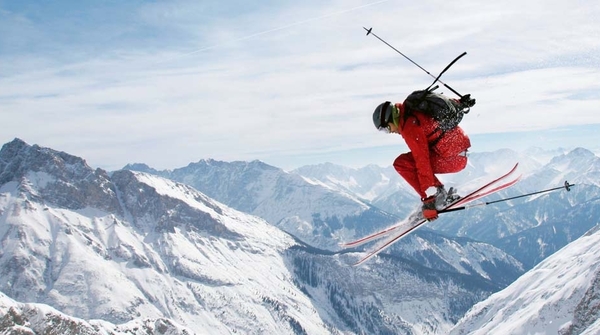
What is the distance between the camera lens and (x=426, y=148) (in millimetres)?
10156

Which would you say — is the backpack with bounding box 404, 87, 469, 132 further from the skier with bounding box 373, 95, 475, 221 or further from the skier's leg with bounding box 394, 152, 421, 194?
the skier's leg with bounding box 394, 152, 421, 194

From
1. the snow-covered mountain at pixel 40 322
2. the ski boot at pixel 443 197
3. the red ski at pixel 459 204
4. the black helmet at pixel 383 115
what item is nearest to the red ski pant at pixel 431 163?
the ski boot at pixel 443 197

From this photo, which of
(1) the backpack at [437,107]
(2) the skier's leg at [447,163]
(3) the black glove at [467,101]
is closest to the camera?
(1) the backpack at [437,107]

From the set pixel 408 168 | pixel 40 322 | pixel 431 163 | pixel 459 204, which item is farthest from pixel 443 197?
pixel 40 322

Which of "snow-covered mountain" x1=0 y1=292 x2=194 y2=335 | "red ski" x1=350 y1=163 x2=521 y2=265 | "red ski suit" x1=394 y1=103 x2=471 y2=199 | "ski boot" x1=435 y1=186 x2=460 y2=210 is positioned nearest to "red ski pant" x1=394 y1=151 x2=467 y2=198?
"red ski suit" x1=394 y1=103 x2=471 y2=199

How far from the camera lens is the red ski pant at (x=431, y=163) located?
10.6 meters

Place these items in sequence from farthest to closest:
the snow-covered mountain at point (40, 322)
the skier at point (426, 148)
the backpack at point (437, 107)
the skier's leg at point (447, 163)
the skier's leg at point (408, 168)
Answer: the snow-covered mountain at point (40, 322) < the skier's leg at point (408, 168) < the skier's leg at point (447, 163) < the skier at point (426, 148) < the backpack at point (437, 107)

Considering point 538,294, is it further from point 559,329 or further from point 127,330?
point 127,330

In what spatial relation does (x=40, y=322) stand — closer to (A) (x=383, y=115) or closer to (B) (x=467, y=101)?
(A) (x=383, y=115)

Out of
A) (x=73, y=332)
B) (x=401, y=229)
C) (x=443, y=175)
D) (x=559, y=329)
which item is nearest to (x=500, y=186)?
(x=443, y=175)

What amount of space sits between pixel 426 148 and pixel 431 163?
675mm

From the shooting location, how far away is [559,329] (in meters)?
154

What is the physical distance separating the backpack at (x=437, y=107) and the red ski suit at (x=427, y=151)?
3.9 inches

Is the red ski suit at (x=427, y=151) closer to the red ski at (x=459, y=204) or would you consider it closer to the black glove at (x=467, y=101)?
the black glove at (x=467, y=101)
